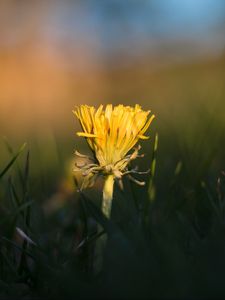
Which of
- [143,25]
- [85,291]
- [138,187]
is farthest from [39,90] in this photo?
[85,291]

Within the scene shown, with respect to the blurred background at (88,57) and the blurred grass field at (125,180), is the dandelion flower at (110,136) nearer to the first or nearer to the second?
the blurred grass field at (125,180)

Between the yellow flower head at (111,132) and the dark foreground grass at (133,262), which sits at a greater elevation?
the yellow flower head at (111,132)

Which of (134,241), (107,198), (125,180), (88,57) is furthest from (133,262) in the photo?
(88,57)

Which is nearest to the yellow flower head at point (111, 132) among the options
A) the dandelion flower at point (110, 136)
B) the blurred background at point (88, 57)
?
the dandelion flower at point (110, 136)

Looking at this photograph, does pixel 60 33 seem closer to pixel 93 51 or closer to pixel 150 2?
pixel 93 51

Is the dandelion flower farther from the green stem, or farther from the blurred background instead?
the blurred background

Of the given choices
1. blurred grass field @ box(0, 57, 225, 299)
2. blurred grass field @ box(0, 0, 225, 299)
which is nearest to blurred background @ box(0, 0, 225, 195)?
blurred grass field @ box(0, 0, 225, 299)

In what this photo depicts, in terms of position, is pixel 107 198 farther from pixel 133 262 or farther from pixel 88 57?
pixel 88 57

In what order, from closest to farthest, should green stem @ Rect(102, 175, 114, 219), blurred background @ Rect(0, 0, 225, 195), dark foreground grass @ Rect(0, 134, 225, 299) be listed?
dark foreground grass @ Rect(0, 134, 225, 299) < green stem @ Rect(102, 175, 114, 219) < blurred background @ Rect(0, 0, 225, 195)
